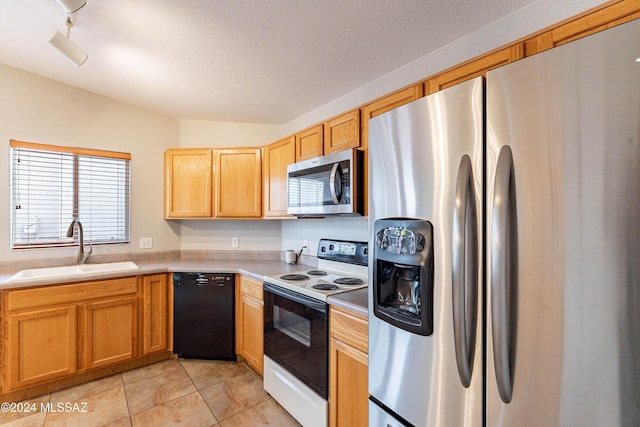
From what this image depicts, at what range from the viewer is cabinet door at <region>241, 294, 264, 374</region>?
243 centimetres

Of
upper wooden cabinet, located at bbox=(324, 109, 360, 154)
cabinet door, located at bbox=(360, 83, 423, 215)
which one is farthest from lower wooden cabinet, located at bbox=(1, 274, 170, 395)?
cabinet door, located at bbox=(360, 83, 423, 215)

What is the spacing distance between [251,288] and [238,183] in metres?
1.10

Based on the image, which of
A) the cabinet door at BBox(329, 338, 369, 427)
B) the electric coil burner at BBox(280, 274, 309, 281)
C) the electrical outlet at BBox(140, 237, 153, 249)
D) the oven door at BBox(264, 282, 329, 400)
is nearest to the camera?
the cabinet door at BBox(329, 338, 369, 427)

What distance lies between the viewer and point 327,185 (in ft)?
6.97

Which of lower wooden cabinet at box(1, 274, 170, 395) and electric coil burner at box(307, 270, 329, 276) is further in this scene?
electric coil burner at box(307, 270, 329, 276)

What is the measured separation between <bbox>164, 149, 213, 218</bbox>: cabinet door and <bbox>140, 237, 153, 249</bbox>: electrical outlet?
36 centimetres

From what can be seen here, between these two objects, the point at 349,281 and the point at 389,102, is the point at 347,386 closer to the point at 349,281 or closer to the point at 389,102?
the point at 349,281

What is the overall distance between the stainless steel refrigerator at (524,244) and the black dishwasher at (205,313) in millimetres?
1878

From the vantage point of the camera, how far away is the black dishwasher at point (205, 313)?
107 inches

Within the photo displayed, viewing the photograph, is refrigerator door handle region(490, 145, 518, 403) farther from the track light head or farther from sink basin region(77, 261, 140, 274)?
sink basin region(77, 261, 140, 274)

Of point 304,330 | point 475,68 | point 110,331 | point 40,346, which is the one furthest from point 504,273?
point 40,346

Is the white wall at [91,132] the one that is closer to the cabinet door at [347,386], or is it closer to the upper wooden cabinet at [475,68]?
the cabinet door at [347,386]

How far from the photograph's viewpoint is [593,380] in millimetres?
721

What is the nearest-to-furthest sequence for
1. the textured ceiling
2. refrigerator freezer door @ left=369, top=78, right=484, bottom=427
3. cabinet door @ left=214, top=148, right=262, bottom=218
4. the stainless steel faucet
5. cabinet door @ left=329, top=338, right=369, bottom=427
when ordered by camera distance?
refrigerator freezer door @ left=369, top=78, right=484, bottom=427
cabinet door @ left=329, top=338, right=369, bottom=427
the textured ceiling
the stainless steel faucet
cabinet door @ left=214, top=148, right=262, bottom=218
